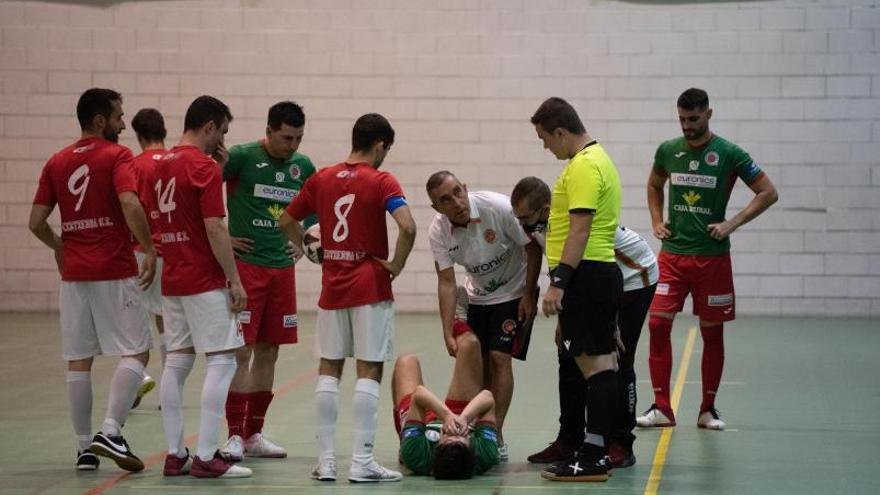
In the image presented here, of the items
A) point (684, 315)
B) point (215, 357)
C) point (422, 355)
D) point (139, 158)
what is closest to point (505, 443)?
point (215, 357)

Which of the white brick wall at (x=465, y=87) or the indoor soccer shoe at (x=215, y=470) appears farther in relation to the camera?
the white brick wall at (x=465, y=87)

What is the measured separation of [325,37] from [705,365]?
8.02 meters

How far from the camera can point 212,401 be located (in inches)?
234

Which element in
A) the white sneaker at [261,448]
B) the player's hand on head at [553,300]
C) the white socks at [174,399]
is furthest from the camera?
the white sneaker at [261,448]

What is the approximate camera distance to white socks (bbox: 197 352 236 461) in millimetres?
5941

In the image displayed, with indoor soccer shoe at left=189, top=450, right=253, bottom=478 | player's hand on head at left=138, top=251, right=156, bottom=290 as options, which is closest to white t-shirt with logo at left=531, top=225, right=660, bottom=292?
indoor soccer shoe at left=189, top=450, right=253, bottom=478

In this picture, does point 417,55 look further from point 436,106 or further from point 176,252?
point 176,252

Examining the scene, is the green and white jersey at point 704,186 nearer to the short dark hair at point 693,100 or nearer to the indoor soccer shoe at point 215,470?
the short dark hair at point 693,100

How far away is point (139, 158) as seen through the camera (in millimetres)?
7539

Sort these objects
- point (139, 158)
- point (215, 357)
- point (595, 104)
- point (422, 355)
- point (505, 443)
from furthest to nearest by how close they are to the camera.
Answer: point (595, 104) < point (422, 355) < point (139, 158) < point (505, 443) < point (215, 357)

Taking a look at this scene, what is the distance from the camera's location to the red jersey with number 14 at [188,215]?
233 inches

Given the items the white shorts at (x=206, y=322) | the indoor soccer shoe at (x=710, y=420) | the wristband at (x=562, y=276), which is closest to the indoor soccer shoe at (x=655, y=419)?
the indoor soccer shoe at (x=710, y=420)

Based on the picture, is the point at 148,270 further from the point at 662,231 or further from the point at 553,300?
the point at 662,231

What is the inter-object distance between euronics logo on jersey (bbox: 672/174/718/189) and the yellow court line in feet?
4.59
